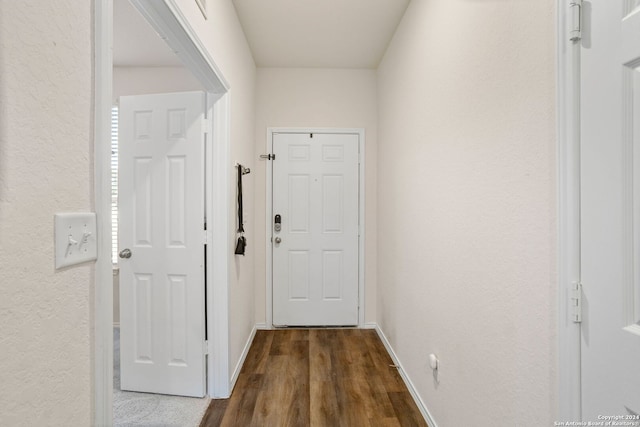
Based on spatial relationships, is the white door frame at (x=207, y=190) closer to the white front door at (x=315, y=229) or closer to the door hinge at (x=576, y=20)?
the white front door at (x=315, y=229)

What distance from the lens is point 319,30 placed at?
7.93 feet

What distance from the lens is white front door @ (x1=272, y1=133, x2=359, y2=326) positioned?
3047 millimetres

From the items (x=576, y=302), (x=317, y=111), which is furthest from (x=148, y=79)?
(x=576, y=302)

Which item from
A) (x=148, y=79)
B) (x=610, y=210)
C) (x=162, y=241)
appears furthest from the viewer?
(x=148, y=79)

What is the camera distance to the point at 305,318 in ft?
10.1

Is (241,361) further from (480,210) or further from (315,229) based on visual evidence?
(480,210)

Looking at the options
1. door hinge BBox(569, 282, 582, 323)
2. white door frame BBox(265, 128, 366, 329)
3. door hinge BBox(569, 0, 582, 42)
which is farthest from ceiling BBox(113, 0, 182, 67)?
door hinge BBox(569, 282, 582, 323)

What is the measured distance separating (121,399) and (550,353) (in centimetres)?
235

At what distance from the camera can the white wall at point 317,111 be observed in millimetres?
3035

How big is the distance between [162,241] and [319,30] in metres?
2.04

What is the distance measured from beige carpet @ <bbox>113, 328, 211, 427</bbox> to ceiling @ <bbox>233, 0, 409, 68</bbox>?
2744 millimetres

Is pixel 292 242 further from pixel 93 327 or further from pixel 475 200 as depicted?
pixel 93 327

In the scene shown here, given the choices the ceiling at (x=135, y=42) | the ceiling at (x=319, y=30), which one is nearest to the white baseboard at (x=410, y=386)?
the ceiling at (x=319, y=30)

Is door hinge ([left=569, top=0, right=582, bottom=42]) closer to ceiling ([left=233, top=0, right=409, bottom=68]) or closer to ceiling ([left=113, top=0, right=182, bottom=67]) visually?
ceiling ([left=233, top=0, right=409, bottom=68])
